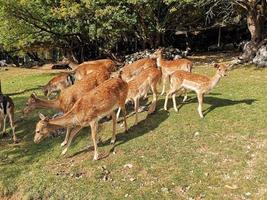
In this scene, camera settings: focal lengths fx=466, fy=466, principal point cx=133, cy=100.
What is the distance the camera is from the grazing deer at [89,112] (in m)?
11.2

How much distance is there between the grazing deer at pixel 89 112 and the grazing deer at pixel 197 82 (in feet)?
7.78

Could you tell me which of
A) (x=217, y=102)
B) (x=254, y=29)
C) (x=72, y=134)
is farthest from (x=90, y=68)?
(x=254, y=29)

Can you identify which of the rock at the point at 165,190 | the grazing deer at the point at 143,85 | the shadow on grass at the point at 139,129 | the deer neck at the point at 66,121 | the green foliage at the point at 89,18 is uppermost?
the green foliage at the point at 89,18

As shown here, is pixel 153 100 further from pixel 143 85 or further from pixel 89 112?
pixel 89 112

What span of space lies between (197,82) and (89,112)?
367 centimetres

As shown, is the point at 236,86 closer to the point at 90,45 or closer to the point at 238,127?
the point at 238,127

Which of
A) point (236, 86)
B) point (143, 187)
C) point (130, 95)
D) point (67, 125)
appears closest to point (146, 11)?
point (236, 86)

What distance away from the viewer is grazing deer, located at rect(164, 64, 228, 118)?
1324 cm

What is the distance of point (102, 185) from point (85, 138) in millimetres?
2724

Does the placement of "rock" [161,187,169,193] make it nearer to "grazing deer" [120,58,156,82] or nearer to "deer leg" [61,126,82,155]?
"deer leg" [61,126,82,155]

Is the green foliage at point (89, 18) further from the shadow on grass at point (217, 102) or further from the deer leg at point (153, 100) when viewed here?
the deer leg at point (153, 100)

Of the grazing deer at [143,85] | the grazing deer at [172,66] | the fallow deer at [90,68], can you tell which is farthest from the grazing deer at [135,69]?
the grazing deer at [143,85]

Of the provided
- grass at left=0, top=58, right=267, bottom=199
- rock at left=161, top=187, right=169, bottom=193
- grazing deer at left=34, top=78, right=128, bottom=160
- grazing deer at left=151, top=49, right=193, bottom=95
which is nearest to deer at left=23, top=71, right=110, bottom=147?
grass at left=0, top=58, right=267, bottom=199

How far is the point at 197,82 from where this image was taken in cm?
1332
